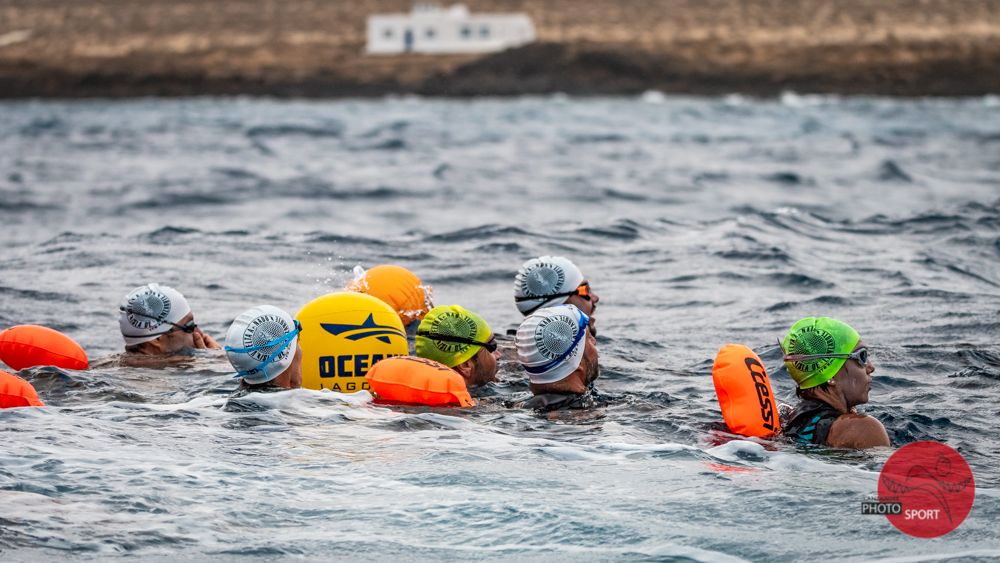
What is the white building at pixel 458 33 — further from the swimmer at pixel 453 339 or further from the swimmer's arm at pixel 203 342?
the swimmer at pixel 453 339

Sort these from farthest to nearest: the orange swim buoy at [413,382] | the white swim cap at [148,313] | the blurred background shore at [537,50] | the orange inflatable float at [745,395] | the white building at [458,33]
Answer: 1. the white building at [458,33]
2. the blurred background shore at [537,50]
3. the white swim cap at [148,313]
4. the orange swim buoy at [413,382]
5. the orange inflatable float at [745,395]

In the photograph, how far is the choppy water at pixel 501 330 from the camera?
305 inches

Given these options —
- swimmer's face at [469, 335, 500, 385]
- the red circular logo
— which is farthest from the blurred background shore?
the red circular logo

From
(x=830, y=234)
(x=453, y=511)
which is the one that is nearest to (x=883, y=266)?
(x=830, y=234)

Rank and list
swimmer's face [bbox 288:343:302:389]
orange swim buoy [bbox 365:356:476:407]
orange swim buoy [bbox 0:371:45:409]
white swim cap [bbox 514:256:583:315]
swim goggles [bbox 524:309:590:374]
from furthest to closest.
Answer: white swim cap [bbox 514:256:583:315] → swimmer's face [bbox 288:343:302:389] → swim goggles [bbox 524:309:590:374] → orange swim buoy [bbox 365:356:476:407] → orange swim buoy [bbox 0:371:45:409]

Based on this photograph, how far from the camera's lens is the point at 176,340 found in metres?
12.9

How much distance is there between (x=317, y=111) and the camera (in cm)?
6706

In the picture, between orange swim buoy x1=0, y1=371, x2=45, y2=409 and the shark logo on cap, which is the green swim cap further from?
orange swim buoy x1=0, y1=371, x2=45, y2=409

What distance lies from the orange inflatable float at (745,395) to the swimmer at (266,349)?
3.58 meters

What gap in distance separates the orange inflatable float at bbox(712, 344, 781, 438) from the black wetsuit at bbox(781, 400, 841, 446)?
15 cm

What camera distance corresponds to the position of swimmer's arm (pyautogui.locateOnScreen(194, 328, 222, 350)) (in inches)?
514

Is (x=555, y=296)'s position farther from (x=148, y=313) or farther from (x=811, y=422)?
(x=148, y=313)

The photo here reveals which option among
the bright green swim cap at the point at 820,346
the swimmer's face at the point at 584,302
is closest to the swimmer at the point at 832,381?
the bright green swim cap at the point at 820,346

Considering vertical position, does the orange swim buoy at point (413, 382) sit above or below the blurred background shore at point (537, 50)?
below
